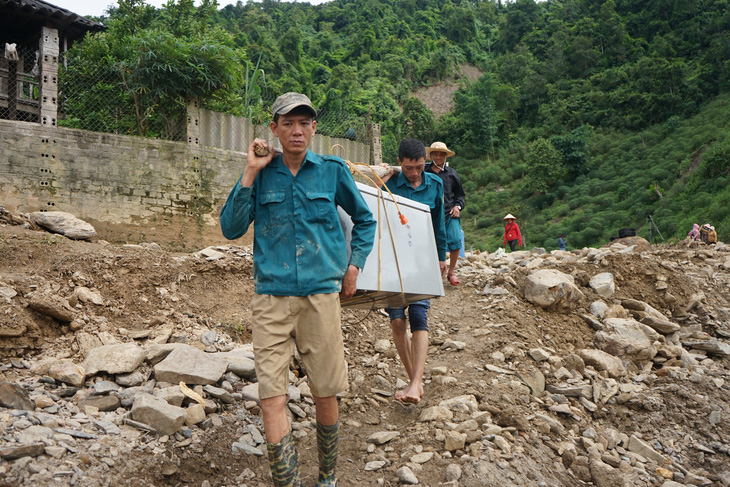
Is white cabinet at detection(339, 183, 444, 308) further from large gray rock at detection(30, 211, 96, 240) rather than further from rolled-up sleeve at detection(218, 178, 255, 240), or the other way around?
large gray rock at detection(30, 211, 96, 240)

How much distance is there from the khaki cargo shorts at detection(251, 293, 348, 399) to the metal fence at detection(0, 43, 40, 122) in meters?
8.20

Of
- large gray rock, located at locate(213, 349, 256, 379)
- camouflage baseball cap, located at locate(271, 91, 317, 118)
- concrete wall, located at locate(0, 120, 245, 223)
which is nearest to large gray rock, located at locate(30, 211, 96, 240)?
concrete wall, located at locate(0, 120, 245, 223)

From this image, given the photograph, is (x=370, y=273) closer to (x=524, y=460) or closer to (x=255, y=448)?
(x=255, y=448)

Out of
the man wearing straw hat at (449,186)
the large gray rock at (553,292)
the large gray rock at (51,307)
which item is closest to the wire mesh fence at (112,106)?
the large gray rock at (51,307)

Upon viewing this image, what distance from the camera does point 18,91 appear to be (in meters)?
9.77

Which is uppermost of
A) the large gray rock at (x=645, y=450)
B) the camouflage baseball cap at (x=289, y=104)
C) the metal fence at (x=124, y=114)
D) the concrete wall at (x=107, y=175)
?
the metal fence at (x=124, y=114)

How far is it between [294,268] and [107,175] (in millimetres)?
7645

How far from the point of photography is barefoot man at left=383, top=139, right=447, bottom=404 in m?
3.42

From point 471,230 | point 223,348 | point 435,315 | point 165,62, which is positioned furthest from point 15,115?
point 471,230

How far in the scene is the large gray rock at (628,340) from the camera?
15.5 feet

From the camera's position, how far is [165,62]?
9.77 meters

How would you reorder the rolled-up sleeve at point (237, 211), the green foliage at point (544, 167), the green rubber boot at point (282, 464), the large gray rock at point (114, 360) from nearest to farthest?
the green rubber boot at point (282, 464), the rolled-up sleeve at point (237, 211), the large gray rock at point (114, 360), the green foliage at point (544, 167)

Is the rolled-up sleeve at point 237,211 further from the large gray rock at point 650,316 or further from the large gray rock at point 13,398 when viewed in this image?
the large gray rock at point 650,316

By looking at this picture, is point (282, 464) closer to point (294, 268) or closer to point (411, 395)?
point (294, 268)
